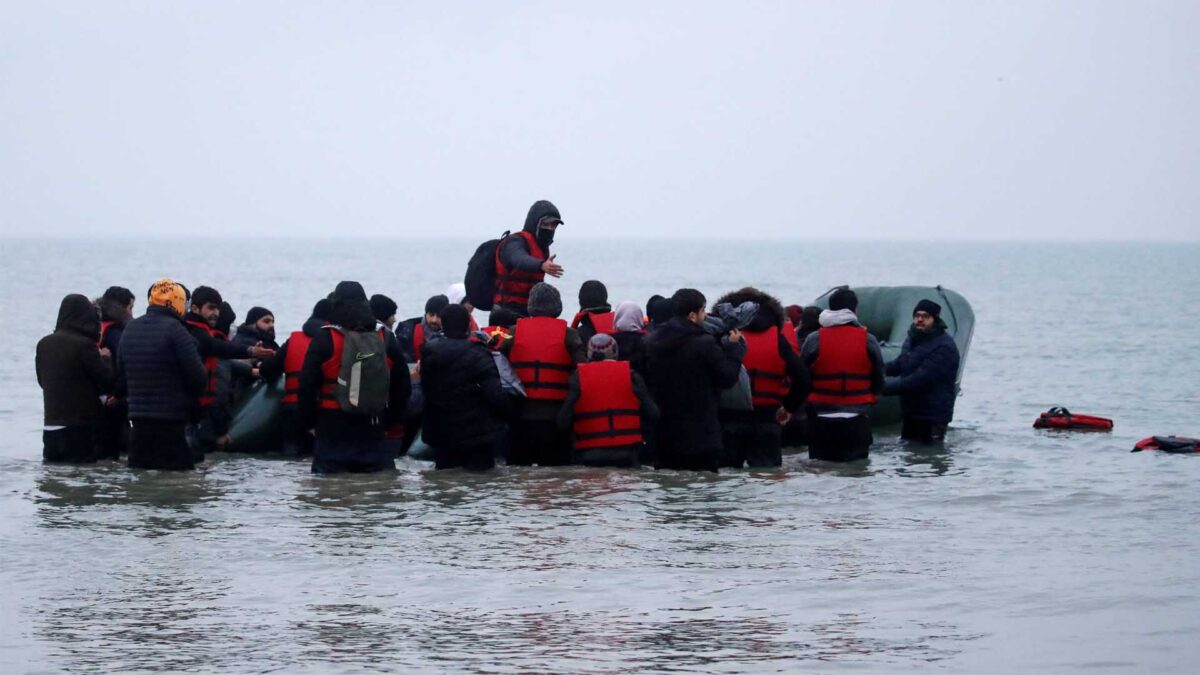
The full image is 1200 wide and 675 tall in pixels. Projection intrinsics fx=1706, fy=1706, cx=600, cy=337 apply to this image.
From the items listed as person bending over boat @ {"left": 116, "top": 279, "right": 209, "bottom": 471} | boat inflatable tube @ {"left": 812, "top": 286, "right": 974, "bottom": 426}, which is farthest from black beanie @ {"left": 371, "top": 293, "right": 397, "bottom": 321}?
boat inflatable tube @ {"left": 812, "top": 286, "right": 974, "bottom": 426}

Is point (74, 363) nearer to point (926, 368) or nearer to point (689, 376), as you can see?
point (689, 376)

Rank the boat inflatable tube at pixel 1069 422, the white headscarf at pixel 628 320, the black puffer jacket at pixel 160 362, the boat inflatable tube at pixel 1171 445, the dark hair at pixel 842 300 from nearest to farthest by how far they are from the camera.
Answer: the black puffer jacket at pixel 160 362
the white headscarf at pixel 628 320
the dark hair at pixel 842 300
the boat inflatable tube at pixel 1171 445
the boat inflatable tube at pixel 1069 422

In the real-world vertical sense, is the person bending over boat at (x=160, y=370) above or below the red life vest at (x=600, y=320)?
below

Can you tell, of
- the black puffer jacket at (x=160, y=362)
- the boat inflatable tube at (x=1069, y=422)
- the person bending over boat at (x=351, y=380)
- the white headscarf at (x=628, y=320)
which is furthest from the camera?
the boat inflatable tube at (x=1069, y=422)

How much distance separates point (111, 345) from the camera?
1216cm

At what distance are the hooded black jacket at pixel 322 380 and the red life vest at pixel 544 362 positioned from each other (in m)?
0.87

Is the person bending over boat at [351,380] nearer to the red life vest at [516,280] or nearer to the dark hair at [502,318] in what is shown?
the dark hair at [502,318]

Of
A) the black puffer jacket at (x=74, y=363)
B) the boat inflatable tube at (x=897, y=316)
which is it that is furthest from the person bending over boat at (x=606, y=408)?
the boat inflatable tube at (x=897, y=316)

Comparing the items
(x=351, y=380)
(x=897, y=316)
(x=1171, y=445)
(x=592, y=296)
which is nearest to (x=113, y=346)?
(x=351, y=380)

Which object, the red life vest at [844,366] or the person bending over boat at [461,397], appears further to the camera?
the red life vest at [844,366]

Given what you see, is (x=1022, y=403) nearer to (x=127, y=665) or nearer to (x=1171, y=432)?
(x=1171, y=432)

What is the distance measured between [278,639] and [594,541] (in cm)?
272

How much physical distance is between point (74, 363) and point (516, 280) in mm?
3325

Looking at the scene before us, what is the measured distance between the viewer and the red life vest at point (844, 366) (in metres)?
12.3
